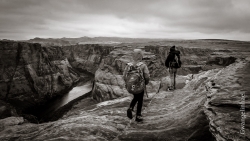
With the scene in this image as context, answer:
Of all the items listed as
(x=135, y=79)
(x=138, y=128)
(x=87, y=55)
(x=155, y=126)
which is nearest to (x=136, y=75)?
(x=135, y=79)

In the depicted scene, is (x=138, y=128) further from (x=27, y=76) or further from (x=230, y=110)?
(x=27, y=76)

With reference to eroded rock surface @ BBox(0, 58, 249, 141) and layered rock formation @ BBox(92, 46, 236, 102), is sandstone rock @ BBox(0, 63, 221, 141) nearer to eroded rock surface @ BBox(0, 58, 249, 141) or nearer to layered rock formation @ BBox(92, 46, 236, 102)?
eroded rock surface @ BBox(0, 58, 249, 141)

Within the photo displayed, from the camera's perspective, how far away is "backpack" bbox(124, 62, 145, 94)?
6727 millimetres

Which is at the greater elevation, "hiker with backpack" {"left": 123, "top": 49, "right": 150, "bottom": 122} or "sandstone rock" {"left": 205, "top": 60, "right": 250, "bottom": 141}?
"hiker with backpack" {"left": 123, "top": 49, "right": 150, "bottom": 122}

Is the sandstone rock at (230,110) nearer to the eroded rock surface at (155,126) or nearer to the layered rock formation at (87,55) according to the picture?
the eroded rock surface at (155,126)

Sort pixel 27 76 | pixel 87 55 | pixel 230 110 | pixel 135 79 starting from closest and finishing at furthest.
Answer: pixel 230 110, pixel 135 79, pixel 27 76, pixel 87 55

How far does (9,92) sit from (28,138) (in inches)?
2681

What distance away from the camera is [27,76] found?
71438 mm

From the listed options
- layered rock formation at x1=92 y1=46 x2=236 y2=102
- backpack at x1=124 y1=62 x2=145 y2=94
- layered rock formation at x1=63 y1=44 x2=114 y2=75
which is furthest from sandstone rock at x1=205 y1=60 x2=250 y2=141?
layered rock formation at x1=63 y1=44 x2=114 y2=75

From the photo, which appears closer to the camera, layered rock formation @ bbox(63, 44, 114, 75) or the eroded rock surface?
the eroded rock surface

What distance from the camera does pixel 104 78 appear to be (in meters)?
69.3

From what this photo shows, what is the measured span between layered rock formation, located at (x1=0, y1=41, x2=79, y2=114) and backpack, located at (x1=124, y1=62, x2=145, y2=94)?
213 feet

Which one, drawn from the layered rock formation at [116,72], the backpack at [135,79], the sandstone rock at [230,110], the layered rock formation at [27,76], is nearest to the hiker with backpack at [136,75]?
the backpack at [135,79]

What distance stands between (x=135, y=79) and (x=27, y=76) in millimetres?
77573
